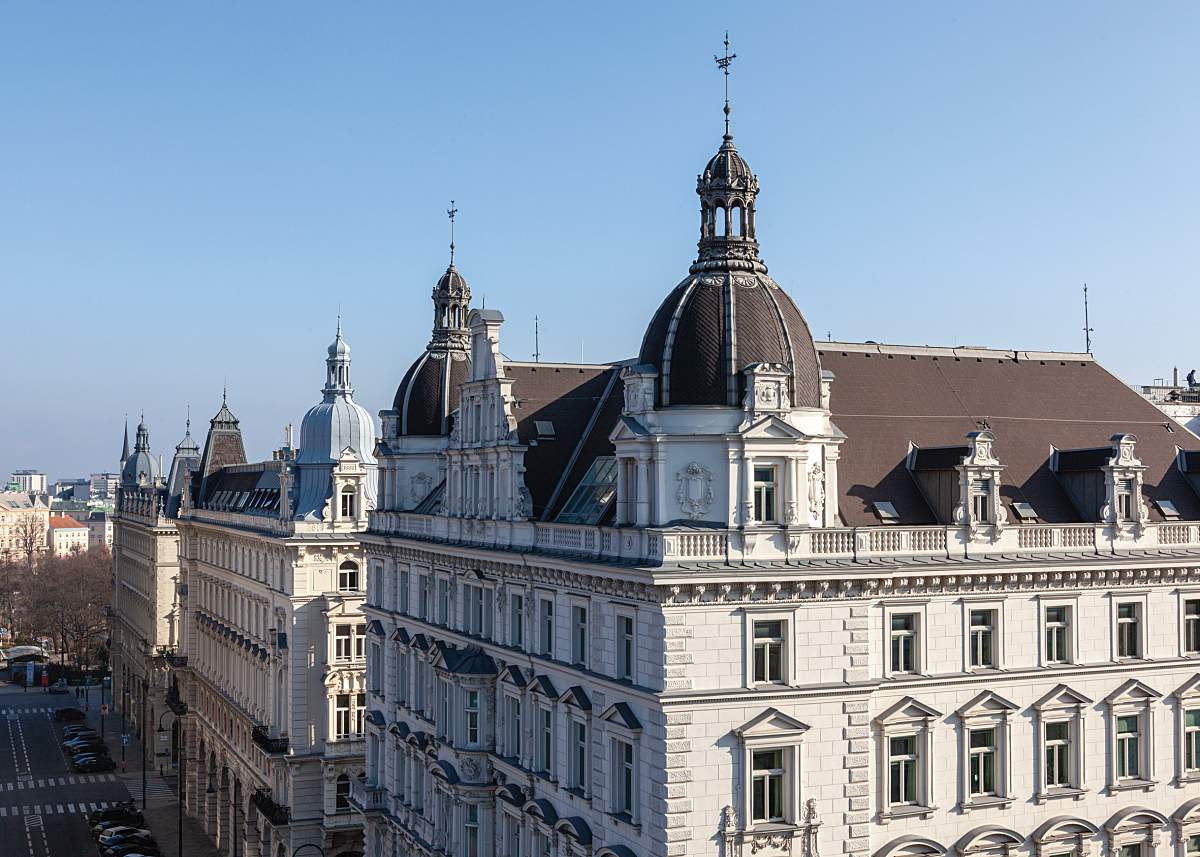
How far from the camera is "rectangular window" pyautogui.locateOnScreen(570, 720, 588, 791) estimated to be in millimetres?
47062

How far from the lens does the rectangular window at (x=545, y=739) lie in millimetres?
50188

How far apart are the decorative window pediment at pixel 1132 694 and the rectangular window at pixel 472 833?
83.0 ft

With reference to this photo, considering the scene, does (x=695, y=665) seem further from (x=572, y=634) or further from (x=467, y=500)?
(x=467, y=500)

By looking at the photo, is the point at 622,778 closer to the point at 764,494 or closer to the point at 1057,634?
the point at 764,494

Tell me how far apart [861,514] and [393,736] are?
3076 cm

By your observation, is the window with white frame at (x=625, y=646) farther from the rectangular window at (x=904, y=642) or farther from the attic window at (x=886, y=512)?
the attic window at (x=886, y=512)

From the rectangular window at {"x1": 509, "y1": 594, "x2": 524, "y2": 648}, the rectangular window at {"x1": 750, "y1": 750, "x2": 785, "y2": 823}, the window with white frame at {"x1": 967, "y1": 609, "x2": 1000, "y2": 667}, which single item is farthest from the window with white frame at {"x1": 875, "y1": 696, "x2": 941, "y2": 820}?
the rectangular window at {"x1": 509, "y1": 594, "x2": 524, "y2": 648}

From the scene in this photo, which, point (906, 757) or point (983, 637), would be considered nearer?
point (906, 757)

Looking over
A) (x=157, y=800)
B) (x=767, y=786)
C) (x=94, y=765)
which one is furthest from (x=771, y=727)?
(x=94, y=765)

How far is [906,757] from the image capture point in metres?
45.6

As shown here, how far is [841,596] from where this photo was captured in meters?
43.5

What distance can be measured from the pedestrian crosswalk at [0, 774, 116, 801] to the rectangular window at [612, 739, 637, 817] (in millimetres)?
94957

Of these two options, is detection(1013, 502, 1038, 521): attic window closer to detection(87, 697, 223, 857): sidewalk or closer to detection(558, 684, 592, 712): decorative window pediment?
detection(558, 684, 592, 712): decorative window pediment

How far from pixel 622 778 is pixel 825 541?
33.9 feet
